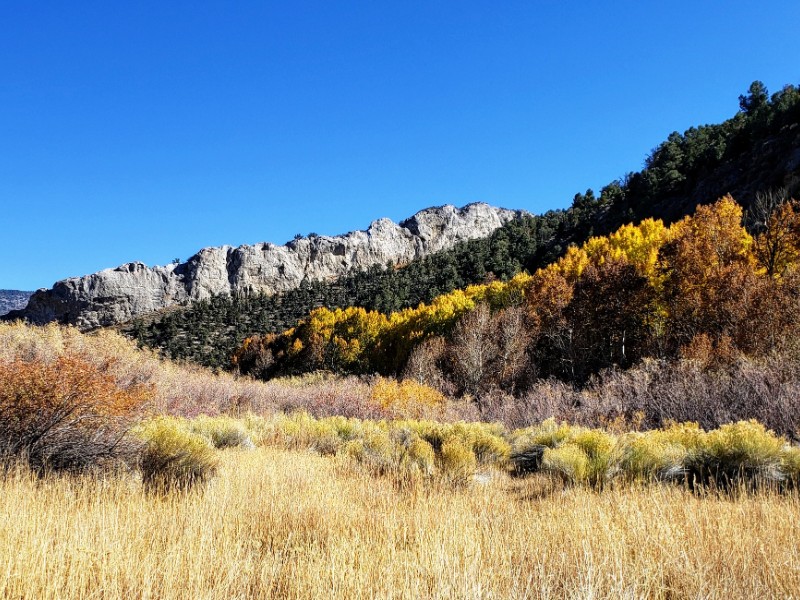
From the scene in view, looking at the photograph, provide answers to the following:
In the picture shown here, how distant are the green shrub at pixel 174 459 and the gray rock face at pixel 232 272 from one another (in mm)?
117565

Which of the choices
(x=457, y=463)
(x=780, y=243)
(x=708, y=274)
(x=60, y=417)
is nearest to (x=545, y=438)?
(x=457, y=463)

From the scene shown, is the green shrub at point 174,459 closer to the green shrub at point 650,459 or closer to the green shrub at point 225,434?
the green shrub at point 225,434

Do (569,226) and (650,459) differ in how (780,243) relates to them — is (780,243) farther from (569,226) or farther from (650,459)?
(569,226)

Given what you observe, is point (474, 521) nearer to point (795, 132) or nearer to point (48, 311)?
point (795, 132)

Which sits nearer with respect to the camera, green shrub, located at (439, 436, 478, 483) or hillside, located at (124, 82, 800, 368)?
green shrub, located at (439, 436, 478, 483)

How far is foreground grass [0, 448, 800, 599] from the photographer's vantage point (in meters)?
2.56

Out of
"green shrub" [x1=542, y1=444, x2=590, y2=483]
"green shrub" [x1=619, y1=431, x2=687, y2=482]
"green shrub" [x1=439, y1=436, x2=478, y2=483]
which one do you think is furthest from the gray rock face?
"green shrub" [x1=619, y1=431, x2=687, y2=482]

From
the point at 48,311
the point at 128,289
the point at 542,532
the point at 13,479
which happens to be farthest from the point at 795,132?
the point at 48,311

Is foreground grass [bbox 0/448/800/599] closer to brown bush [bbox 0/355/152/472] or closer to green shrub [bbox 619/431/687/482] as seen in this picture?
brown bush [bbox 0/355/152/472]

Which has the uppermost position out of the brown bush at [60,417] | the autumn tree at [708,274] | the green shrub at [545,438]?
the autumn tree at [708,274]

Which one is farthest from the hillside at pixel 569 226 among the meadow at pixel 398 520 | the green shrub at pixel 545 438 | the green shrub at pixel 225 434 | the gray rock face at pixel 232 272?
the green shrub at pixel 225 434

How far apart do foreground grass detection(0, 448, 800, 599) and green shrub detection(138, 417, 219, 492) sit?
1.79 feet

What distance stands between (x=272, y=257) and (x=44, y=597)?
465 ft

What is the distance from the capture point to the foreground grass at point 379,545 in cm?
256
